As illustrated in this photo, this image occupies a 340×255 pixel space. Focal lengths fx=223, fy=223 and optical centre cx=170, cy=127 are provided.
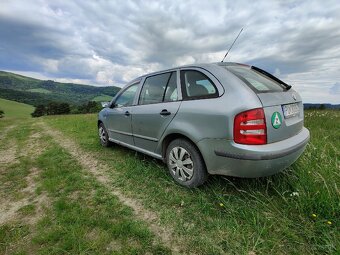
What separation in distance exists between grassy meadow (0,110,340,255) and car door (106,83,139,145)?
3.55 feet

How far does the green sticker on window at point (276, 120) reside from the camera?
257 centimetres

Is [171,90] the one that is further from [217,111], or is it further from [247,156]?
[247,156]

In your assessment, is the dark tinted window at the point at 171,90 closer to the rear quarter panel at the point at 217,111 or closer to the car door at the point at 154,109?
the car door at the point at 154,109

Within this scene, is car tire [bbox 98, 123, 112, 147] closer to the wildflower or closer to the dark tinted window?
the dark tinted window

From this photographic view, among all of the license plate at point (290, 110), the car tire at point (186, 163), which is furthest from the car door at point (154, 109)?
the license plate at point (290, 110)

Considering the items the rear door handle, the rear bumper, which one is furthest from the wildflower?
the rear door handle

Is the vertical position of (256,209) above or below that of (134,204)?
above

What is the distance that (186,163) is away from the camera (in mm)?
3205

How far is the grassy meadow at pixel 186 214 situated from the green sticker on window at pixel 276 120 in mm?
814

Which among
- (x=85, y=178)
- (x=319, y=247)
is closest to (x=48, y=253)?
(x=85, y=178)

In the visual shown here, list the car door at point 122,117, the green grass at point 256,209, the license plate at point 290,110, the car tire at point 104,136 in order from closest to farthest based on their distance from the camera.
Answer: the green grass at point 256,209
the license plate at point 290,110
the car door at point 122,117
the car tire at point 104,136

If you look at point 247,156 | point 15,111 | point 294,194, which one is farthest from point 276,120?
point 15,111

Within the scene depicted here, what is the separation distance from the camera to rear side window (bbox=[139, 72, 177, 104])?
359 cm

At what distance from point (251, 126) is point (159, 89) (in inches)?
75.5
